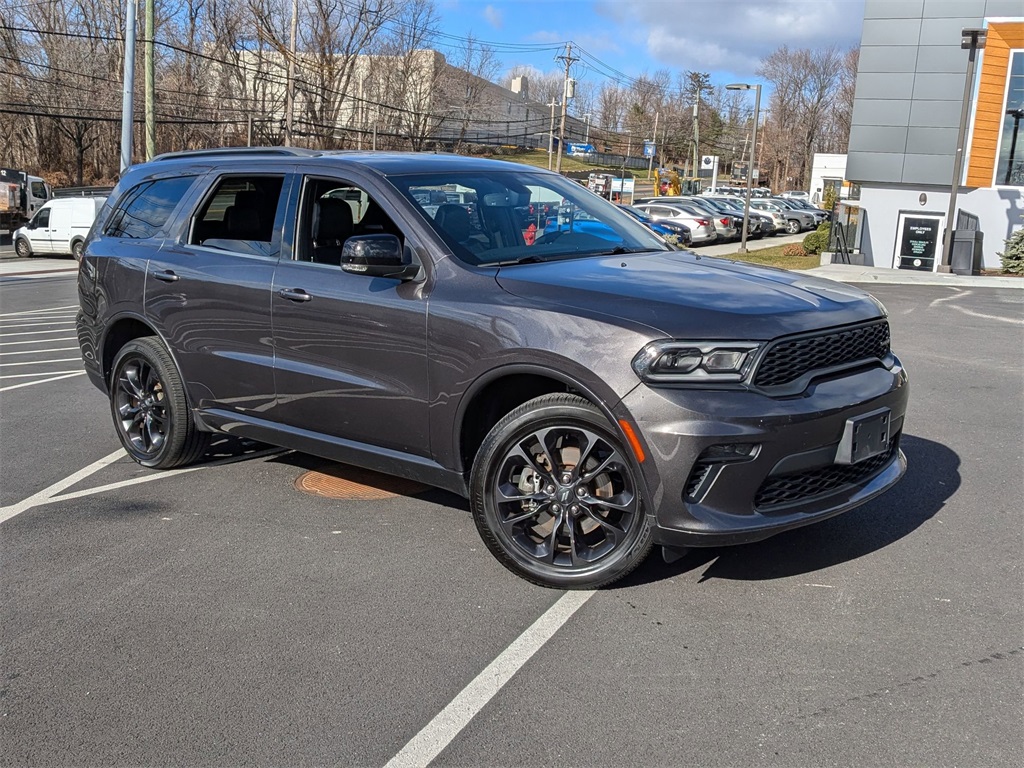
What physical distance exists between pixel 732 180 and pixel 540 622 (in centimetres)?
12170

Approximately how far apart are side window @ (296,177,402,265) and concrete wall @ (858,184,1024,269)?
27.1 m

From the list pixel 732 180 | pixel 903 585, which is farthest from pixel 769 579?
pixel 732 180

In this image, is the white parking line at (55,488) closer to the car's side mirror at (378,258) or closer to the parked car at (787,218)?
the car's side mirror at (378,258)

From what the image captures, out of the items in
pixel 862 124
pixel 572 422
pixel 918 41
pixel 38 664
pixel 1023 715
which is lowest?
pixel 38 664

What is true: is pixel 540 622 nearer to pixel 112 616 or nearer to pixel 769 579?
pixel 769 579

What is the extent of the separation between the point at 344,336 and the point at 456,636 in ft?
5.40

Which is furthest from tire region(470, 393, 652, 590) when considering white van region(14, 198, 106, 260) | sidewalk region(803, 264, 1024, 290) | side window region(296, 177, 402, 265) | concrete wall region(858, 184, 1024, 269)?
concrete wall region(858, 184, 1024, 269)

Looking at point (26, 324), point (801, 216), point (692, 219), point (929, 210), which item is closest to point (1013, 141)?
point (929, 210)

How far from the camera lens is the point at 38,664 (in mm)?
3520

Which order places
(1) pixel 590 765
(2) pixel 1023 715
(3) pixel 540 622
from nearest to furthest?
(1) pixel 590 765 < (2) pixel 1023 715 < (3) pixel 540 622

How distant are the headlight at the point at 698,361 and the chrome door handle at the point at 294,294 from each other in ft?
6.40

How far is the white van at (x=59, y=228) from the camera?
1054 inches

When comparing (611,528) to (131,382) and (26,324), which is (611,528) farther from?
(26,324)

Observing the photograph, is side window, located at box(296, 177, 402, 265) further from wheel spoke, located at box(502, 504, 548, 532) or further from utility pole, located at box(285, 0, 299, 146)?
utility pole, located at box(285, 0, 299, 146)
